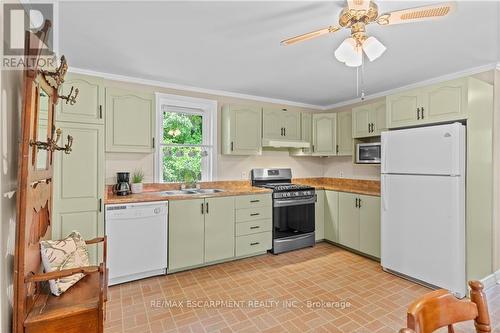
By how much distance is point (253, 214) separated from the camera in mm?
3619

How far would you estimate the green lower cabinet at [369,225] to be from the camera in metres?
3.46

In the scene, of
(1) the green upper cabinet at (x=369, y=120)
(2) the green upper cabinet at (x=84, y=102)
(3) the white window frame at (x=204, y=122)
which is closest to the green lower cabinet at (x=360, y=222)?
(1) the green upper cabinet at (x=369, y=120)

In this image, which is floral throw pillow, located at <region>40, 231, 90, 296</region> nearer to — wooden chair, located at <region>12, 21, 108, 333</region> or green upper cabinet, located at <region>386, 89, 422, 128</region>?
wooden chair, located at <region>12, 21, 108, 333</region>

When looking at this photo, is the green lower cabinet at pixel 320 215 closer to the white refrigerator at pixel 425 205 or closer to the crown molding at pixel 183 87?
the white refrigerator at pixel 425 205

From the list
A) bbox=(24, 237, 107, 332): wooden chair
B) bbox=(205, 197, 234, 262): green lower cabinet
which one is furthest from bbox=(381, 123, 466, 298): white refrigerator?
bbox=(24, 237, 107, 332): wooden chair

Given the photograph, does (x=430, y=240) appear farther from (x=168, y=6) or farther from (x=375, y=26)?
(x=168, y=6)

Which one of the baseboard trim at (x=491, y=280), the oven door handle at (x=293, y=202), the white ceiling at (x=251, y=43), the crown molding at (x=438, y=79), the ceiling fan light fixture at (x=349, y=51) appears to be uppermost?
the white ceiling at (x=251, y=43)

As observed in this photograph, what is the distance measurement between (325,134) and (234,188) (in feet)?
5.92

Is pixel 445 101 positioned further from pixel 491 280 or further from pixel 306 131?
pixel 306 131

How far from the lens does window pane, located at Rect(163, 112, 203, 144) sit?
3.73 metres

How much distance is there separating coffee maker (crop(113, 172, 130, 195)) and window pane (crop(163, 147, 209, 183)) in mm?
565

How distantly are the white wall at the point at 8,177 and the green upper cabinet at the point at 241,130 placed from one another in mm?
2664

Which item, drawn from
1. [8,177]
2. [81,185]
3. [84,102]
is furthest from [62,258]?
[84,102]

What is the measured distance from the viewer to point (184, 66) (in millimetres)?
2980
